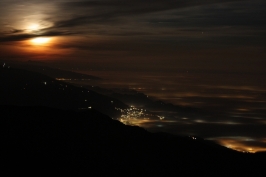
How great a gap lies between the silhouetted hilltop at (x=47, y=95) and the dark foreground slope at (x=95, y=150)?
93917 mm

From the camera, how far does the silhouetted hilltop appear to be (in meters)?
130

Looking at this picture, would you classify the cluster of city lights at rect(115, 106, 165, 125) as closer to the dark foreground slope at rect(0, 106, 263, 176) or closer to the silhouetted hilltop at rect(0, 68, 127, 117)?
the silhouetted hilltop at rect(0, 68, 127, 117)

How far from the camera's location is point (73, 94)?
151750 millimetres

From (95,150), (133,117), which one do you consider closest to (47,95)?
(133,117)

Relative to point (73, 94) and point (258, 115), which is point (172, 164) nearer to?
point (258, 115)

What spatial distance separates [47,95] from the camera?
466ft

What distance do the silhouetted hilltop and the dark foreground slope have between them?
93.9 metres

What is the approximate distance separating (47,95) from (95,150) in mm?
119511

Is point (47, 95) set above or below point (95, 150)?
below

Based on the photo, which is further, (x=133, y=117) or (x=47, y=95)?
(x=47, y=95)

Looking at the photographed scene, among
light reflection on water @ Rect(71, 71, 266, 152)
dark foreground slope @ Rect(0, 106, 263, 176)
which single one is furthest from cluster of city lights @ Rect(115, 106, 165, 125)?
dark foreground slope @ Rect(0, 106, 263, 176)

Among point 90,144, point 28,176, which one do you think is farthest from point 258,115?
point 28,176

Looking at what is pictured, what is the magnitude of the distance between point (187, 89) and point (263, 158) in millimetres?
133912

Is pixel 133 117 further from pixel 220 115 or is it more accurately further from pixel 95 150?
pixel 95 150
